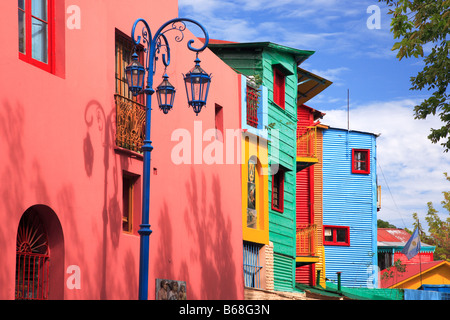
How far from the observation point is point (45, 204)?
11742 mm

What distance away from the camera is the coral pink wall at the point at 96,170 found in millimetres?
11156

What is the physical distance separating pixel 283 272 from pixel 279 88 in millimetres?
5981

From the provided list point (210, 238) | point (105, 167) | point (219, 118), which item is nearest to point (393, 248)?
point (219, 118)

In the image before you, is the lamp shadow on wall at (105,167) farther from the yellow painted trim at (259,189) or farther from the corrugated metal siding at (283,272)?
the corrugated metal siding at (283,272)

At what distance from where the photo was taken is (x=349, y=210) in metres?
40.3

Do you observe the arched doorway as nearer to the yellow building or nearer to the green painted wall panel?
the green painted wall panel

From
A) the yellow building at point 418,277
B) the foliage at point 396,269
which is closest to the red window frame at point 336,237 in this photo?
the foliage at point 396,269

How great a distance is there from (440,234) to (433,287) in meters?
17.5

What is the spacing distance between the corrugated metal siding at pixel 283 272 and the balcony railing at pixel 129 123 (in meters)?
9.45

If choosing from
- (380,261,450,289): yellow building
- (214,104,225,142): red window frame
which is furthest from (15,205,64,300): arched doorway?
(380,261,450,289): yellow building

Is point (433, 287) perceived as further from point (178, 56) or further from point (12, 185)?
point (12, 185)

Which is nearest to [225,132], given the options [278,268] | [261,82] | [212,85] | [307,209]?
[212,85]

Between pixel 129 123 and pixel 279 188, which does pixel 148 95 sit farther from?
pixel 279 188

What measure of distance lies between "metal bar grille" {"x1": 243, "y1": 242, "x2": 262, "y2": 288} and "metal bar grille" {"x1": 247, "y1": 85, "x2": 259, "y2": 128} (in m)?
3.53
